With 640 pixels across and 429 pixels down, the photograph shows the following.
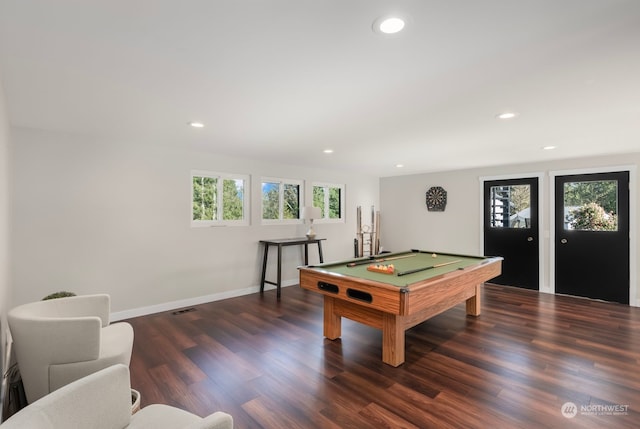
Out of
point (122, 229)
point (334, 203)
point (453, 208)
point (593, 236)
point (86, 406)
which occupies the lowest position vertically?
point (86, 406)

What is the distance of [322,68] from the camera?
1.95 m

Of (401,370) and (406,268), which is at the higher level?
(406,268)

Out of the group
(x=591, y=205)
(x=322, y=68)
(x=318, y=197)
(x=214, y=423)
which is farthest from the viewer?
(x=318, y=197)

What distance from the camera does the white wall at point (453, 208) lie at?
4.94 meters

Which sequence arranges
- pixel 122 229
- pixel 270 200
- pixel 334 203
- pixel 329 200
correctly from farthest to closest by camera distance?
pixel 334 203 → pixel 329 200 → pixel 270 200 → pixel 122 229

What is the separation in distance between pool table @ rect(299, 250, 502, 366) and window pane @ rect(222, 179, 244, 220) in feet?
7.24

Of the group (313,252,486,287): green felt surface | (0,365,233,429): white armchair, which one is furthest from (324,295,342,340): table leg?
(0,365,233,429): white armchair

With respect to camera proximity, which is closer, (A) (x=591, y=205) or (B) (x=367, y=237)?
(A) (x=591, y=205)

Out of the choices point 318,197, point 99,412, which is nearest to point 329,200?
point 318,197

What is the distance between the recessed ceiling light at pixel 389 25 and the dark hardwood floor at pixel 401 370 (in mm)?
2297

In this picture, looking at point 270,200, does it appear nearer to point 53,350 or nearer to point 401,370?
point 401,370

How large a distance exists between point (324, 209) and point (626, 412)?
5.04 metres

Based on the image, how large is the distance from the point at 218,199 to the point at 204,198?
220mm

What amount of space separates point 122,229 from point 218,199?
1398 mm
